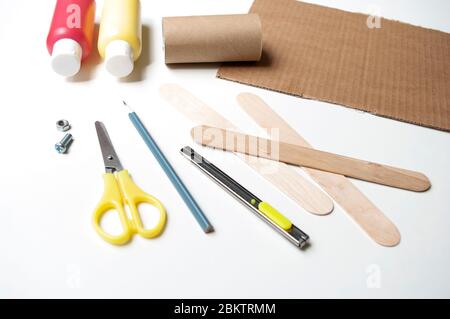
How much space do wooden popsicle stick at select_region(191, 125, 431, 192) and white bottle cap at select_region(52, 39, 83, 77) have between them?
242 millimetres

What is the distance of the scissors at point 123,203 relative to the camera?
0.60 meters

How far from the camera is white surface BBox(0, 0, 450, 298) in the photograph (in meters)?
0.58

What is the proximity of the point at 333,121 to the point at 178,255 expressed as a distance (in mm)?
360

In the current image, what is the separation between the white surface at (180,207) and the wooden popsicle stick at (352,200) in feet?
0.04

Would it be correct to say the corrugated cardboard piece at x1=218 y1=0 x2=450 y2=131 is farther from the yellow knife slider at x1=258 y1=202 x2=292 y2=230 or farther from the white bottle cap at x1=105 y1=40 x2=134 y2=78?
the yellow knife slider at x1=258 y1=202 x2=292 y2=230

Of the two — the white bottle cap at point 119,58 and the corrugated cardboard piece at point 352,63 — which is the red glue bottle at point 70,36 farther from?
the corrugated cardboard piece at point 352,63

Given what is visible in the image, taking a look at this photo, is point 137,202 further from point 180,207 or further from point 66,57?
point 66,57

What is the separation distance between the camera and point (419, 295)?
1.89ft

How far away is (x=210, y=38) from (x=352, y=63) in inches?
11.1

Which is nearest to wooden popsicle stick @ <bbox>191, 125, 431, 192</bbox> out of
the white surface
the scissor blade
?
the white surface

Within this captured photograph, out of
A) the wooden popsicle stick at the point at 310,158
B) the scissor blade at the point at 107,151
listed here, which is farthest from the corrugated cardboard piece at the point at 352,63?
the scissor blade at the point at 107,151
